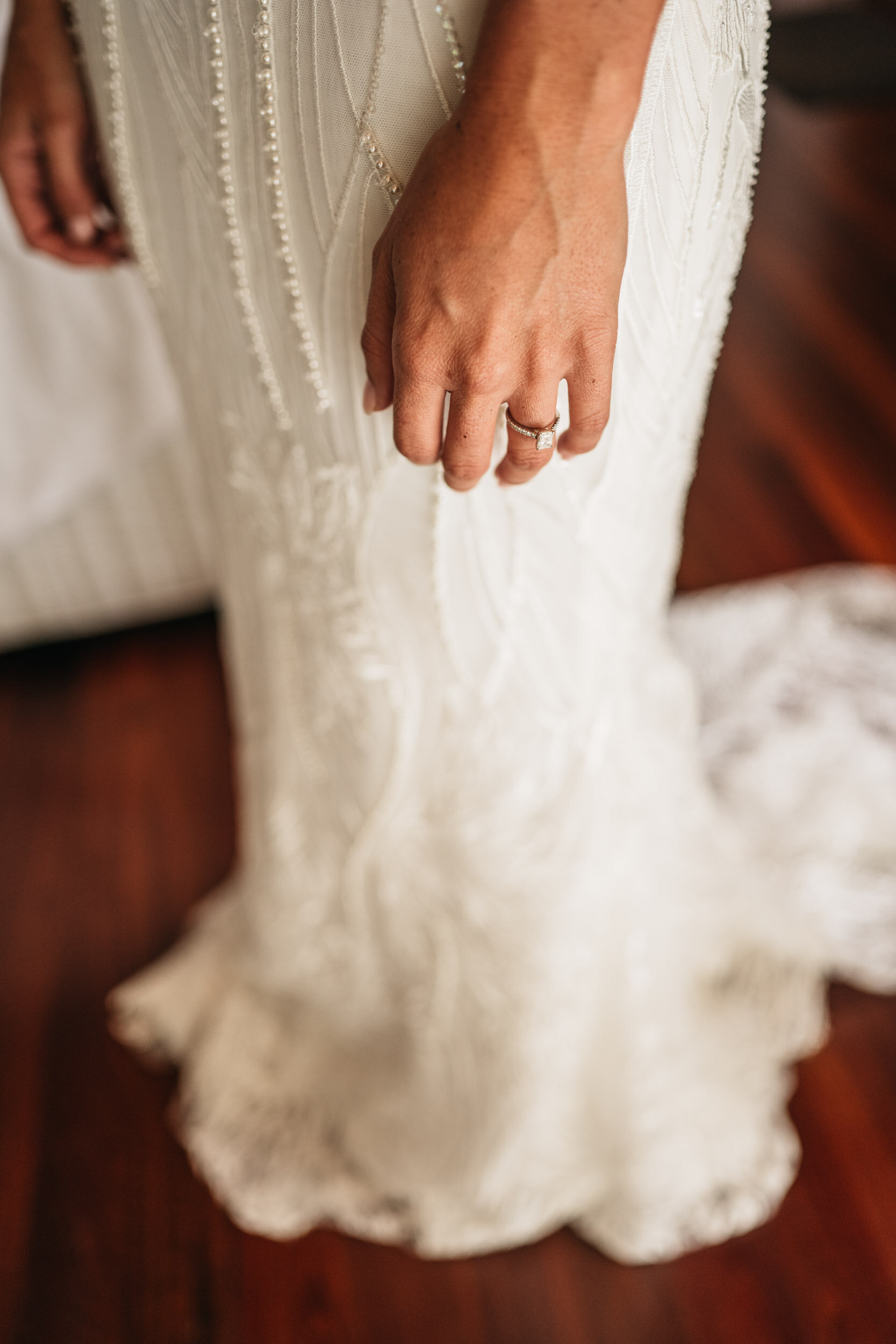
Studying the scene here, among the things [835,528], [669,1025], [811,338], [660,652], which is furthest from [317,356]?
[811,338]

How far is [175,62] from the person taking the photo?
524 mm

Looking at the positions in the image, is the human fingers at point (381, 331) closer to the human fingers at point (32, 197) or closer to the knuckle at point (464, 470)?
the knuckle at point (464, 470)

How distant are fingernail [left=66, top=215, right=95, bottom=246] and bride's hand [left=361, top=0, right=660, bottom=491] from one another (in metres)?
0.38

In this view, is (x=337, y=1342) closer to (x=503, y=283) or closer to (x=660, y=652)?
(x=660, y=652)

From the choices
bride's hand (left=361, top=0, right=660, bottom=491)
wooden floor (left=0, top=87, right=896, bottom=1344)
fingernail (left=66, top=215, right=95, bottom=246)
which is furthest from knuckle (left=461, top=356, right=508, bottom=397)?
wooden floor (left=0, top=87, right=896, bottom=1344)

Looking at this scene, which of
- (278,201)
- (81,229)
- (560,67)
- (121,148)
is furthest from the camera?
(81,229)

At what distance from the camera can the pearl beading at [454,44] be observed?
0.42 meters

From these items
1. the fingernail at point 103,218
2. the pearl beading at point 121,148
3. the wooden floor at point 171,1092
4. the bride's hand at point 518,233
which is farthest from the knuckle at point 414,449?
the wooden floor at point 171,1092

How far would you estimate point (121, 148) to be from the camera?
2.03 ft

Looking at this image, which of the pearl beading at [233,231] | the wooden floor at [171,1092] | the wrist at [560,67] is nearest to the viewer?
the wrist at [560,67]

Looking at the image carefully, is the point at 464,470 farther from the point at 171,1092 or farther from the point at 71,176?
the point at 171,1092

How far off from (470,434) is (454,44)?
0.54 ft

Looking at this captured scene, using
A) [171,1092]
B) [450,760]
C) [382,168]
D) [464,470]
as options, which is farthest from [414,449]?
[171,1092]

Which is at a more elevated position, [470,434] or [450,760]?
[470,434]
